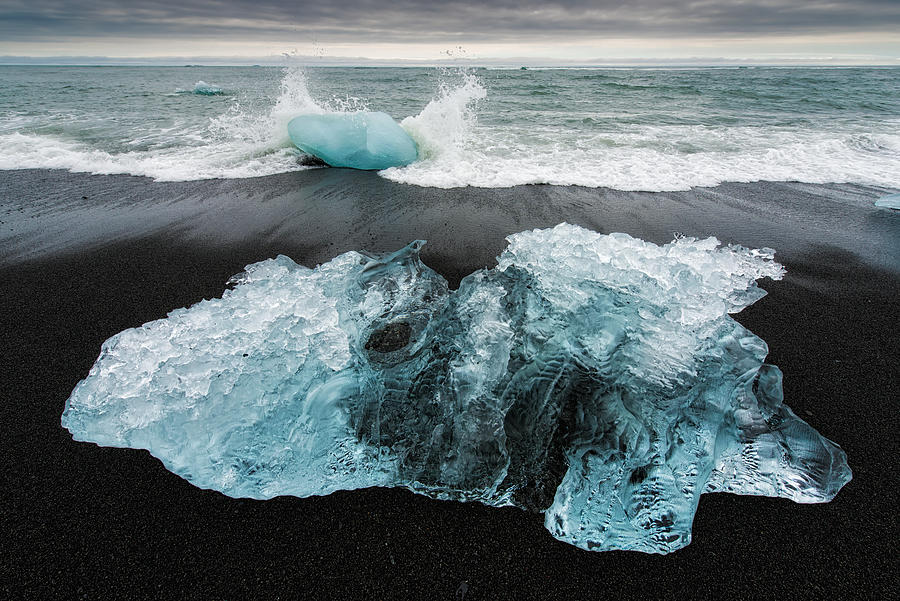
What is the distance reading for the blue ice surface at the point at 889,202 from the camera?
4672 millimetres

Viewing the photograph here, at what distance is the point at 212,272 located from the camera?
3.37 meters

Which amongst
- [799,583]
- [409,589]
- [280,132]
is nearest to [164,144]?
[280,132]

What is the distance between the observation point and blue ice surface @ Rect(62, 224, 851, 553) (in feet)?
5.23

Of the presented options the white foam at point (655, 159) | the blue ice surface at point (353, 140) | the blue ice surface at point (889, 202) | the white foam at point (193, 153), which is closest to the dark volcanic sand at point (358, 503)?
the blue ice surface at point (889, 202)

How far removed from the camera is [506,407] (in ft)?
5.58

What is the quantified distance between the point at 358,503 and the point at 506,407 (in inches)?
27.3

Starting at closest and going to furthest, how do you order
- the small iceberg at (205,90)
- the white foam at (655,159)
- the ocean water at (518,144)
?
the white foam at (655,159) < the ocean water at (518,144) < the small iceberg at (205,90)

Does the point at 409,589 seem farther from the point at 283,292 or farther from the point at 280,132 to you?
the point at 280,132

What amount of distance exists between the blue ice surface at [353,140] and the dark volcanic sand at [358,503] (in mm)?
2817

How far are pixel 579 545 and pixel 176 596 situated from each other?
1.35 meters

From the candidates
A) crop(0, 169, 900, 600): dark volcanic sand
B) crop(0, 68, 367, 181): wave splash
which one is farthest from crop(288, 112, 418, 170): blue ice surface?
crop(0, 169, 900, 600): dark volcanic sand

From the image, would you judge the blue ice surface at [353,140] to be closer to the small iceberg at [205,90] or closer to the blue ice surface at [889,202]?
the blue ice surface at [889,202]

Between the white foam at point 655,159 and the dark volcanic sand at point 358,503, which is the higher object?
the white foam at point 655,159

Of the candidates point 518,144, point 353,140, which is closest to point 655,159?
point 518,144
